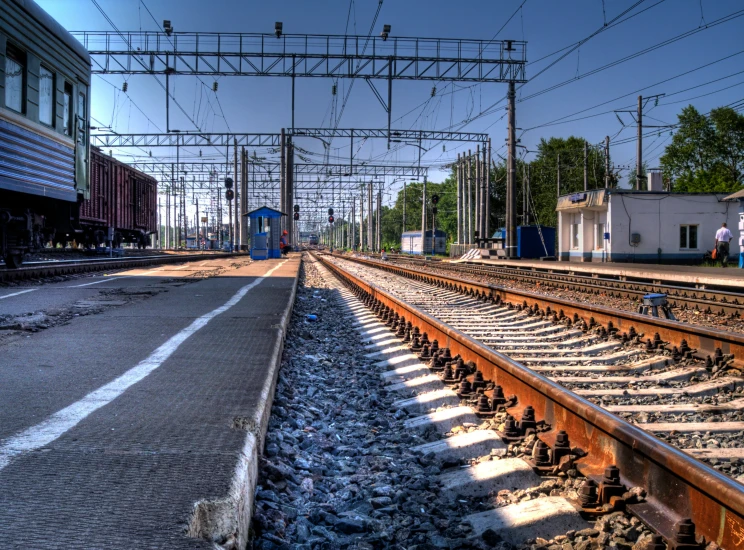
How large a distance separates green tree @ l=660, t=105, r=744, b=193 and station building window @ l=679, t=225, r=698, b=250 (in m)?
38.8

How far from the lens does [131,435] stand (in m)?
3.18

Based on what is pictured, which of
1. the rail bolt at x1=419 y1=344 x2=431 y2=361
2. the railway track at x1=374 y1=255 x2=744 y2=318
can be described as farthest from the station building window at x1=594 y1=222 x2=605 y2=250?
the rail bolt at x1=419 y1=344 x2=431 y2=361

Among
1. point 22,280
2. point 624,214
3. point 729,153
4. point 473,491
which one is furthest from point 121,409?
point 729,153

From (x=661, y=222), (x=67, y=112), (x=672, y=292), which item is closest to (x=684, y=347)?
(x=672, y=292)

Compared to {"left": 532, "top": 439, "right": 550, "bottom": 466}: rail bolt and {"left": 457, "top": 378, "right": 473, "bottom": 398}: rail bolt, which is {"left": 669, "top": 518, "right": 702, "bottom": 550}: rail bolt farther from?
{"left": 457, "top": 378, "right": 473, "bottom": 398}: rail bolt

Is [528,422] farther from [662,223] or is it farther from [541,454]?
[662,223]

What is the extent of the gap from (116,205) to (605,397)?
2813 centimetres

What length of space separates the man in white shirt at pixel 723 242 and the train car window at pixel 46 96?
23.0 metres

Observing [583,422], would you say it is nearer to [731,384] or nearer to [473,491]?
[473,491]

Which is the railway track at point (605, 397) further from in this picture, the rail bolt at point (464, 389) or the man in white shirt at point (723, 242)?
the man in white shirt at point (723, 242)

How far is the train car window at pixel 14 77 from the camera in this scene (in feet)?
33.9

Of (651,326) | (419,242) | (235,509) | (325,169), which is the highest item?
(325,169)

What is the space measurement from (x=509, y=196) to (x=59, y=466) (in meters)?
27.7

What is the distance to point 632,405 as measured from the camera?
4.48m
